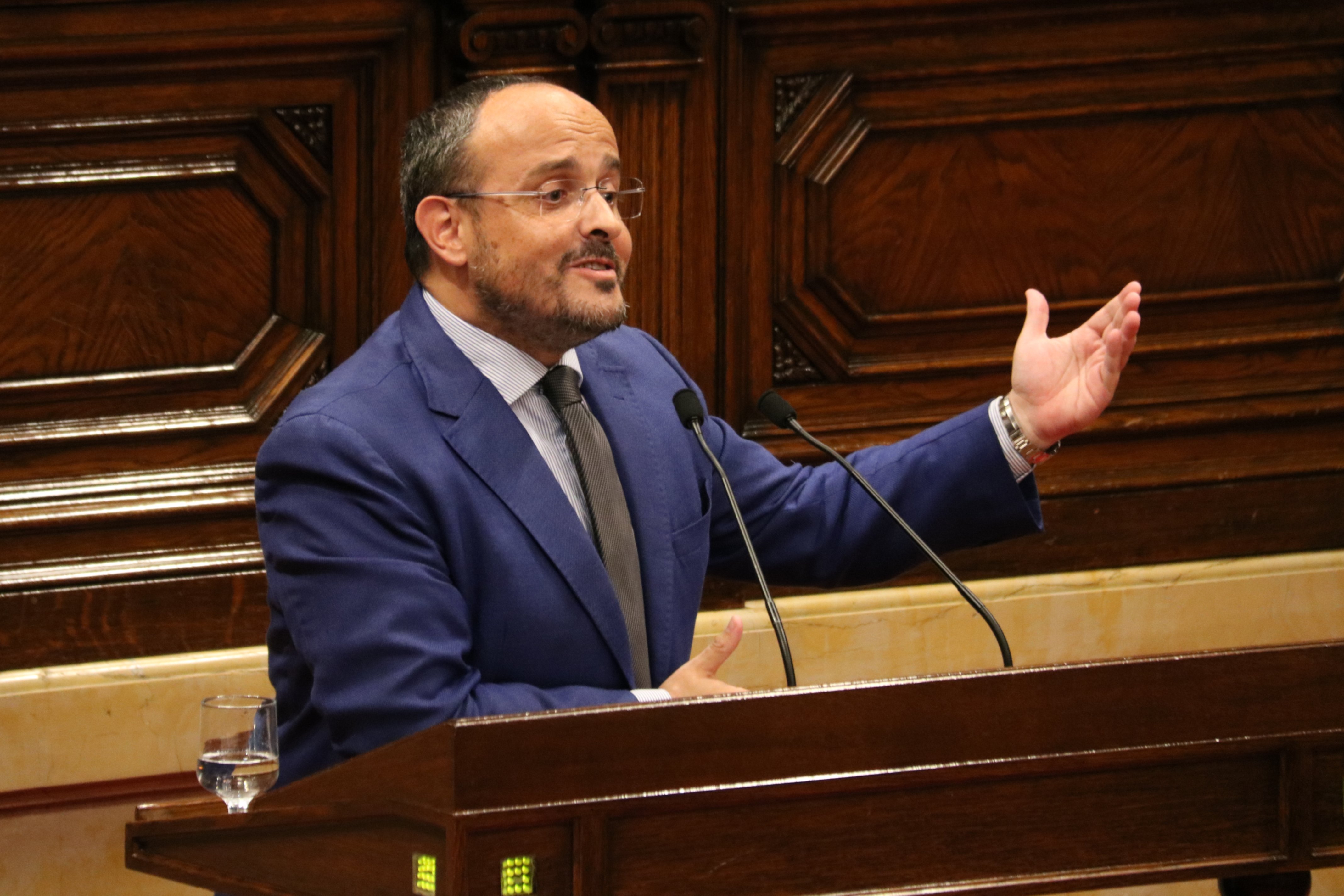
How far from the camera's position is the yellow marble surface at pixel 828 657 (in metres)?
3.20

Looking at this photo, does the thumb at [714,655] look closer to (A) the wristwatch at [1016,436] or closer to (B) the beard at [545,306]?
(B) the beard at [545,306]

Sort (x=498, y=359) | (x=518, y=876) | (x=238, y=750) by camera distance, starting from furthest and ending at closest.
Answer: (x=498, y=359)
(x=238, y=750)
(x=518, y=876)

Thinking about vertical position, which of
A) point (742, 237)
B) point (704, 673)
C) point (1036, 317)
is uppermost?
point (742, 237)

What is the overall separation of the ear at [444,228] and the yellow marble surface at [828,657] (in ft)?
3.67

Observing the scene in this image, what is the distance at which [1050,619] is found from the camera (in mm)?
3729

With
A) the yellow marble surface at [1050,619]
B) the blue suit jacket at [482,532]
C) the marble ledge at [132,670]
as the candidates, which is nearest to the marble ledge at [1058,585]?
the yellow marble surface at [1050,619]

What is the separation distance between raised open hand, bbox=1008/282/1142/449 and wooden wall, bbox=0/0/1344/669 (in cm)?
122

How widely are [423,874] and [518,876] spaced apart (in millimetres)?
94

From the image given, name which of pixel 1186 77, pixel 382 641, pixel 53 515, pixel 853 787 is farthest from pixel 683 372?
pixel 1186 77

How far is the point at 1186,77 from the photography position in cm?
382

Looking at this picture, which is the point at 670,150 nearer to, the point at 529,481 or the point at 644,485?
the point at 644,485

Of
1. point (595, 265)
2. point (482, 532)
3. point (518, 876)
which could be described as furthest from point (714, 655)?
point (595, 265)

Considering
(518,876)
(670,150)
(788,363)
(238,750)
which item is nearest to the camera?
(518,876)

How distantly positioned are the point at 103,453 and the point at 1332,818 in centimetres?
230
